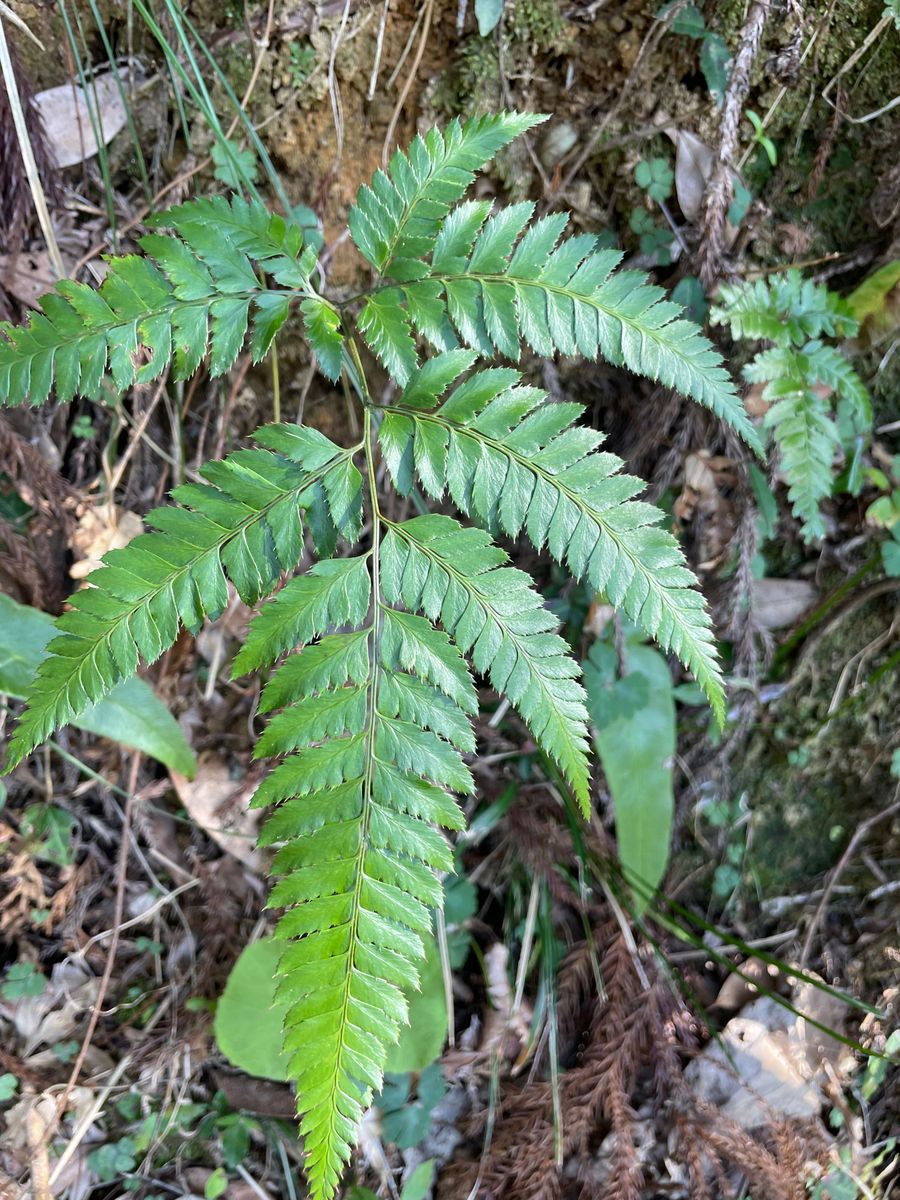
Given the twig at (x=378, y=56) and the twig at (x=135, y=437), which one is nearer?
the twig at (x=378, y=56)

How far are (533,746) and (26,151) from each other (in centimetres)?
196

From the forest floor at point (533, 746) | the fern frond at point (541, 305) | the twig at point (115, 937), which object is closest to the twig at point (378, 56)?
the forest floor at point (533, 746)

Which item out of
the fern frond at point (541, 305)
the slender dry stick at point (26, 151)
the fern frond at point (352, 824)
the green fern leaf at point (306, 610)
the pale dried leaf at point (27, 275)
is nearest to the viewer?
the fern frond at point (352, 824)

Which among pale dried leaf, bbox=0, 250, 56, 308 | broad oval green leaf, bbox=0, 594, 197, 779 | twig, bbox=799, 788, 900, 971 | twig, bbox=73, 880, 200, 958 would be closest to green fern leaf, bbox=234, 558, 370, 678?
broad oval green leaf, bbox=0, 594, 197, 779

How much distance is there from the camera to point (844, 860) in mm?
2441

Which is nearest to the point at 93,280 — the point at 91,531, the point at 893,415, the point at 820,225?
the point at 91,531

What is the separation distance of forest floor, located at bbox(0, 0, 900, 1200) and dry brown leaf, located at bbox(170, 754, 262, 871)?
0.04 feet

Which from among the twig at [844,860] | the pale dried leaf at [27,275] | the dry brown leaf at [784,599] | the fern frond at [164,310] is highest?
the pale dried leaf at [27,275]

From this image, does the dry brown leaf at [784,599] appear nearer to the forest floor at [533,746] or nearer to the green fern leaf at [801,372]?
the forest floor at [533,746]

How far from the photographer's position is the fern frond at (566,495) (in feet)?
4.88

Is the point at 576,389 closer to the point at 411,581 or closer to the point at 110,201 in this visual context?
the point at 411,581

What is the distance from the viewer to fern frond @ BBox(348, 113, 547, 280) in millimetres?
1494

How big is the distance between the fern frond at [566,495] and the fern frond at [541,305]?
123 millimetres

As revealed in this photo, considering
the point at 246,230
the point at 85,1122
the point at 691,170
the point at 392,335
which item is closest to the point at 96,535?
the point at 246,230
